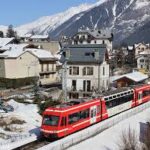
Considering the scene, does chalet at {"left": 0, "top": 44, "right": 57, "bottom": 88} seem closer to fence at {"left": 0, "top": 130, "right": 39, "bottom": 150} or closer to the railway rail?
the railway rail

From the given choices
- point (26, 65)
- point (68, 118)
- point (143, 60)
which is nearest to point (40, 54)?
point (26, 65)

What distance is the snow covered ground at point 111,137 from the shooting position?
34281 millimetres

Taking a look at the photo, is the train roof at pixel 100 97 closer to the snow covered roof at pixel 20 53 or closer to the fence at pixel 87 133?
the fence at pixel 87 133

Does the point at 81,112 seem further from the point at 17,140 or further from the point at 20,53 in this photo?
the point at 20,53

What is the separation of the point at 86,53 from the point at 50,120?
114ft

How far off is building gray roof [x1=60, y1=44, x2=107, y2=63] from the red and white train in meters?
16.6

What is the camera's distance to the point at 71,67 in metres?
69.6

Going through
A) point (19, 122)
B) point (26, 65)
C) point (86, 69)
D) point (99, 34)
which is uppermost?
point (99, 34)

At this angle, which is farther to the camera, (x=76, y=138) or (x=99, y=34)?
(x=99, y=34)

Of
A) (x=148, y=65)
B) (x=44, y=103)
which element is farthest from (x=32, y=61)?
(x=148, y=65)

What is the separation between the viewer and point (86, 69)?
68375 millimetres

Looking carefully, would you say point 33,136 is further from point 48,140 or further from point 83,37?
point 83,37

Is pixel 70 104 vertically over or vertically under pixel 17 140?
over

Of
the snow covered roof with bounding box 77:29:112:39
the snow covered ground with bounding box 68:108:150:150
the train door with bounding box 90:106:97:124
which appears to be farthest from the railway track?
the snow covered roof with bounding box 77:29:112:39
